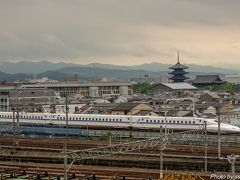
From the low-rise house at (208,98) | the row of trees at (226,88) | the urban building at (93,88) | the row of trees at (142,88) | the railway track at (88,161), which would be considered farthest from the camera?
the row of trees at (142,88)

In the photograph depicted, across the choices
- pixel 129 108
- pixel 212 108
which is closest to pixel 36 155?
pixel 129 108

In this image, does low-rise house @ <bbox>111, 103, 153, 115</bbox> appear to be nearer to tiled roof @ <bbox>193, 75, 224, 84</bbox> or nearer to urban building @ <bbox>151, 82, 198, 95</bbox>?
urban building @ <bbox>151, 82, 198, 95</bbox>

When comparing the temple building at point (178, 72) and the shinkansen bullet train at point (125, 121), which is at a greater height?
the temple building at point (178, 72)

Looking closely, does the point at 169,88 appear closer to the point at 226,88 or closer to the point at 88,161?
the point at 226,88

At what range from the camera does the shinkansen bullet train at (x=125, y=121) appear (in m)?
45.1

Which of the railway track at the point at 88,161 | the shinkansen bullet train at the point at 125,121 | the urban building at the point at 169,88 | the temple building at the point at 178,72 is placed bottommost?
the railway track at the point at 88,161

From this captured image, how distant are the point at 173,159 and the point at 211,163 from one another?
2835 millimetres

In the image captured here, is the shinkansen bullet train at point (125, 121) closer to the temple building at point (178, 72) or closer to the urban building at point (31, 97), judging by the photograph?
the urban building at point (31, 97)

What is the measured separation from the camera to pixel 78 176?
2684 centimetres

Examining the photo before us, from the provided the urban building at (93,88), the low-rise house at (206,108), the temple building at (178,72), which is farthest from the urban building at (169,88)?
the low-rise house at (206,108)

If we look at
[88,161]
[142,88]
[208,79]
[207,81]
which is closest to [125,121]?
[88,161]

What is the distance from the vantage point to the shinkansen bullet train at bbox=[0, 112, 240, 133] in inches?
1774

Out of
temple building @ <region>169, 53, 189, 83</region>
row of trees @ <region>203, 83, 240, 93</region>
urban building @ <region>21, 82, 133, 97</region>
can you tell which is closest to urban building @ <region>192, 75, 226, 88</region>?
row of trees @ <region>203, 83, 240, 93</region>

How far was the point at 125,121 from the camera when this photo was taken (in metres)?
50.3
